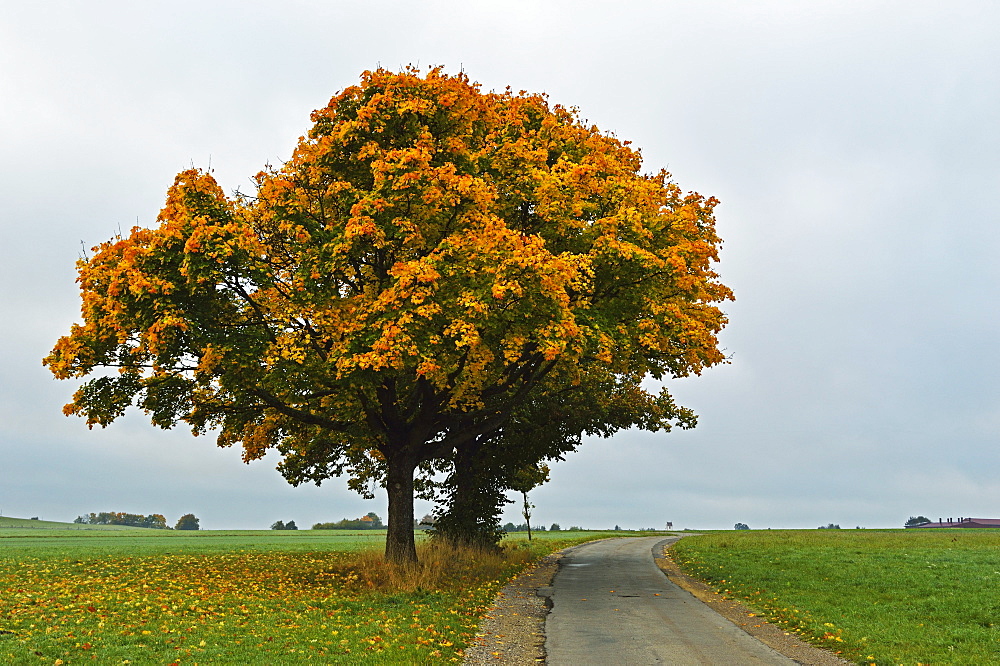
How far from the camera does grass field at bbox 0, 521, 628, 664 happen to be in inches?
453

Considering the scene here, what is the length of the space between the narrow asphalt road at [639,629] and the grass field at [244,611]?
196cm

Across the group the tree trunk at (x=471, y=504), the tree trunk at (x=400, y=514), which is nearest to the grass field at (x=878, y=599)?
the tree trunk at (x=471, y=504)

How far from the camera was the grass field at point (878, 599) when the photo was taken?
12.9m

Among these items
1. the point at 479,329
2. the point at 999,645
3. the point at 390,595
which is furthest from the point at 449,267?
the point at 999,645

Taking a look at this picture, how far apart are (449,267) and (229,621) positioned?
915cm

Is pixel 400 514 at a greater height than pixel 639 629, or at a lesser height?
greater

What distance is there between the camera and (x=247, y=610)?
15469 millimetres

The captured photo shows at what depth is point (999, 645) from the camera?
1290 cm

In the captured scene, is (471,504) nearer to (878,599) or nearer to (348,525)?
(878,599)

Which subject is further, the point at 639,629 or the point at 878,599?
the point at 878,599

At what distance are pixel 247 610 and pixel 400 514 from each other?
270 inches

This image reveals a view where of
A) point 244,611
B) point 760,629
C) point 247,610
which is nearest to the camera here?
point 760,629

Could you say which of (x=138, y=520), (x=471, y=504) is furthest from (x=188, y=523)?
(x=471, y=504)

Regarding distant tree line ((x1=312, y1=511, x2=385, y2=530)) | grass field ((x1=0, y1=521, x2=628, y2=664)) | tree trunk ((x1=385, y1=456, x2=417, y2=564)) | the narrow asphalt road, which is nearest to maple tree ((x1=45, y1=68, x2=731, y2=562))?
tree trunk ((x1=385, y1=456, x2=417, y2=564))
